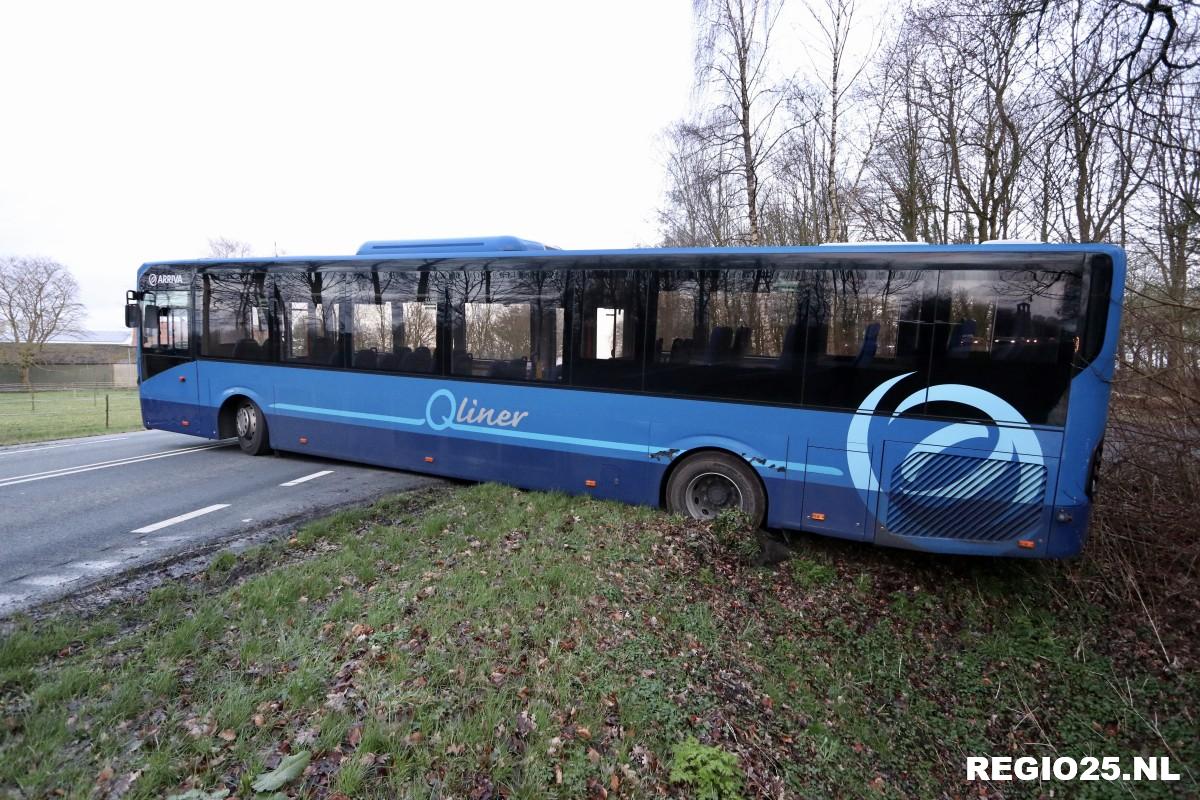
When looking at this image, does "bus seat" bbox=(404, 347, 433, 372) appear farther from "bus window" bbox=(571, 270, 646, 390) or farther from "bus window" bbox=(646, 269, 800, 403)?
"bus window" bbox=(646, 269, 800, 403)

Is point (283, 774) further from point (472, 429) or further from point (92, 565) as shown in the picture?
point (472, 429)

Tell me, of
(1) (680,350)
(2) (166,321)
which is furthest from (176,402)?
(1) (680,350)

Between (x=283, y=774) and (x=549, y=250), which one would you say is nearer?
(x=283, y=774)

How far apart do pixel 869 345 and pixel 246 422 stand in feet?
30.4

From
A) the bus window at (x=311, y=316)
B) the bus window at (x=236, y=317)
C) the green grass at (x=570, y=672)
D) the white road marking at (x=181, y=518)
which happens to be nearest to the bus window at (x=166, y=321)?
the bus window at (x=236, y=317)

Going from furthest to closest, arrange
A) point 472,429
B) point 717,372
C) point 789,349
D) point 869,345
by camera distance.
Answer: point 472,429
point 717,372
point 789,349
point 869,345

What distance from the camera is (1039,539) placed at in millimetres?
5324

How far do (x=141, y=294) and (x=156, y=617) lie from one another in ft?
27.1

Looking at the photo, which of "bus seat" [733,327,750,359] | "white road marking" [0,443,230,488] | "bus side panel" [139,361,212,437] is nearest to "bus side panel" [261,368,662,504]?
"bus seat" [733,327,750,359]

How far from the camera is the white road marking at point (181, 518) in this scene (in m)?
6.09

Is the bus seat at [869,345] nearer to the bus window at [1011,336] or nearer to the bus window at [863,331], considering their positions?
the bus window at [863,331]

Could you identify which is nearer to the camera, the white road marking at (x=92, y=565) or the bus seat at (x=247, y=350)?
the white road marking at (x=92, y=565)

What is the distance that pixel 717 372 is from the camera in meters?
6.42

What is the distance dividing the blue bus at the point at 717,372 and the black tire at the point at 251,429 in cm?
6
